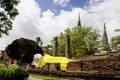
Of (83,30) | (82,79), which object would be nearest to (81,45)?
(83,30)

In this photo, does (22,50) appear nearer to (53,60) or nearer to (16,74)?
(53,60)

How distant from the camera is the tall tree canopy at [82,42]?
49.1 m

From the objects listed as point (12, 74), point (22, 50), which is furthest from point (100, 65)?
point (22, 50)

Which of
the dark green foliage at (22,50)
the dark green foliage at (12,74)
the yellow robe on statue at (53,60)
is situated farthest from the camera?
the dark green foliage at (22,50)

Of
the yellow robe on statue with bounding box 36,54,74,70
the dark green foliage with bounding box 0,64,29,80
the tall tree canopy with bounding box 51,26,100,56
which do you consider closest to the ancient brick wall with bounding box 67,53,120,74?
the dark green foliage with bounding box 0,64,29,80

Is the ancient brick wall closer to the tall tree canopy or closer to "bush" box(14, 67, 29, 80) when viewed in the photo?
"bush" box(14, 67, 29, 80)

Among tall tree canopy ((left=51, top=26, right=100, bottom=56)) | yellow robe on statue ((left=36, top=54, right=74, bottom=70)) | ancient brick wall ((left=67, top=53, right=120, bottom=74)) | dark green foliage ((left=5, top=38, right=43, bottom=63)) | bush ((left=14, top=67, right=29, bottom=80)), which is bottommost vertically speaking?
bush ((left=14, top=67, right=29, bottom=80))

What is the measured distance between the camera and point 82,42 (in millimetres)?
50344

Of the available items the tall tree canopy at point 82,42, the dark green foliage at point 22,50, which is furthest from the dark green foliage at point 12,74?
the tall tree canopy at point 82,42

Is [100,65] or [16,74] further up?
[100,65]

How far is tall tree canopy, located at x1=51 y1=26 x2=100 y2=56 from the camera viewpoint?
4912 cm

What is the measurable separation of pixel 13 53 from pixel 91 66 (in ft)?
42.8

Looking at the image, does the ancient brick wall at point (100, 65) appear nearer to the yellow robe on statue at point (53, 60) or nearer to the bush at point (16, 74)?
the bush at point (16, 74)

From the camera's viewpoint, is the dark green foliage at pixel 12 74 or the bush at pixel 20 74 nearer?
the dark green foliage at pixel 12 74
